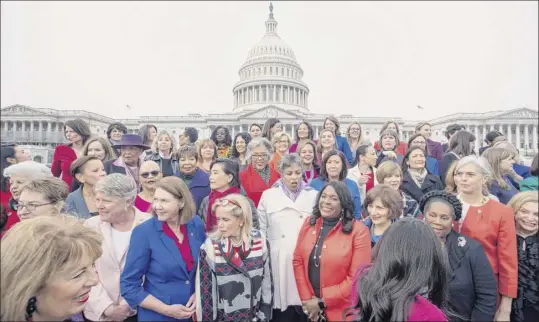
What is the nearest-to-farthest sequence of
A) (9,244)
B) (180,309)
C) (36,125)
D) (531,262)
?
1. (9,244)
2. (180,309)
3. (531,262)
4. (36,125)

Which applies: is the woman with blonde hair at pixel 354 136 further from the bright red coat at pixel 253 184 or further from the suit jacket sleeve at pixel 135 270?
the suit jacket sleeve at pixel 135 270

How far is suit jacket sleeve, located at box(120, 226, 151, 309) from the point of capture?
12.9 feet

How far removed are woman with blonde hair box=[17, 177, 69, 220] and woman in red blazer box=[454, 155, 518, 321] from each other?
463cm

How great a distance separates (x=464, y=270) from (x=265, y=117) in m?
69.4

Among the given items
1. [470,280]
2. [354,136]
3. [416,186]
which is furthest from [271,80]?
[470,280]

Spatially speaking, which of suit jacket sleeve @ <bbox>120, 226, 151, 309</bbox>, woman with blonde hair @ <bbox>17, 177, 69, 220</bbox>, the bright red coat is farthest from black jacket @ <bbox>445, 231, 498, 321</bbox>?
woman with blonde hair @ <bbox>17, 177, 69, 220</bbox>

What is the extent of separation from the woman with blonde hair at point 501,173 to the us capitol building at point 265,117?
49506 mm

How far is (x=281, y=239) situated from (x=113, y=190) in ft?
7.64

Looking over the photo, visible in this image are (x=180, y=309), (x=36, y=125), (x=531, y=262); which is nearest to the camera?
(x=180, y=309)

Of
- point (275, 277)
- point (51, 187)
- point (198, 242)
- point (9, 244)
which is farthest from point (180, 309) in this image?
point (9, 244)

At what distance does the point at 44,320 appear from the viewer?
75.4 inches

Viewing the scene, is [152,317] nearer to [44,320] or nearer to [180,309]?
[180,309]

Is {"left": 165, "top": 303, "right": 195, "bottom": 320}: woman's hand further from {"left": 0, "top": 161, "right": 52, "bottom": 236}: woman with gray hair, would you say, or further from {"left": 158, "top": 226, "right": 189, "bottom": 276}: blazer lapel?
{"left": 0, "top": 161, "right": 52, "bottom": 236}: woman with gray hair

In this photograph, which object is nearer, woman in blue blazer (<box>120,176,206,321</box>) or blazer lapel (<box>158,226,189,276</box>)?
woman in blue blazer (<box>120,176,206,321</box>)
